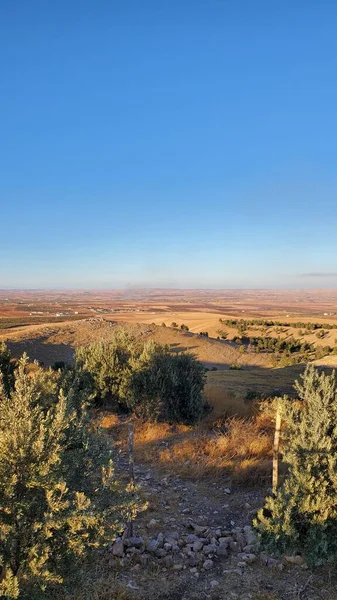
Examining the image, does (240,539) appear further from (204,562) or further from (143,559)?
(143,559)

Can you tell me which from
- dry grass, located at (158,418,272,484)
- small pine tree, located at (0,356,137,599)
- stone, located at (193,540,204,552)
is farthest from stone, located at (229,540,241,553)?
small pine tree, located at (0,356,137,599)

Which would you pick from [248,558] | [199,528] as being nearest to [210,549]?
[248,558]

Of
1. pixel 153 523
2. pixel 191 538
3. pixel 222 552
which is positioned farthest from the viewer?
pixel 153 523

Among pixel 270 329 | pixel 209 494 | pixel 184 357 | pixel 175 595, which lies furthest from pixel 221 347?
pixel 175 595

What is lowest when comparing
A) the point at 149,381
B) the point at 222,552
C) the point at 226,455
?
the point at 226,455

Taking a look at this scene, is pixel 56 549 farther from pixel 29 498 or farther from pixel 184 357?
pixel 184 357
